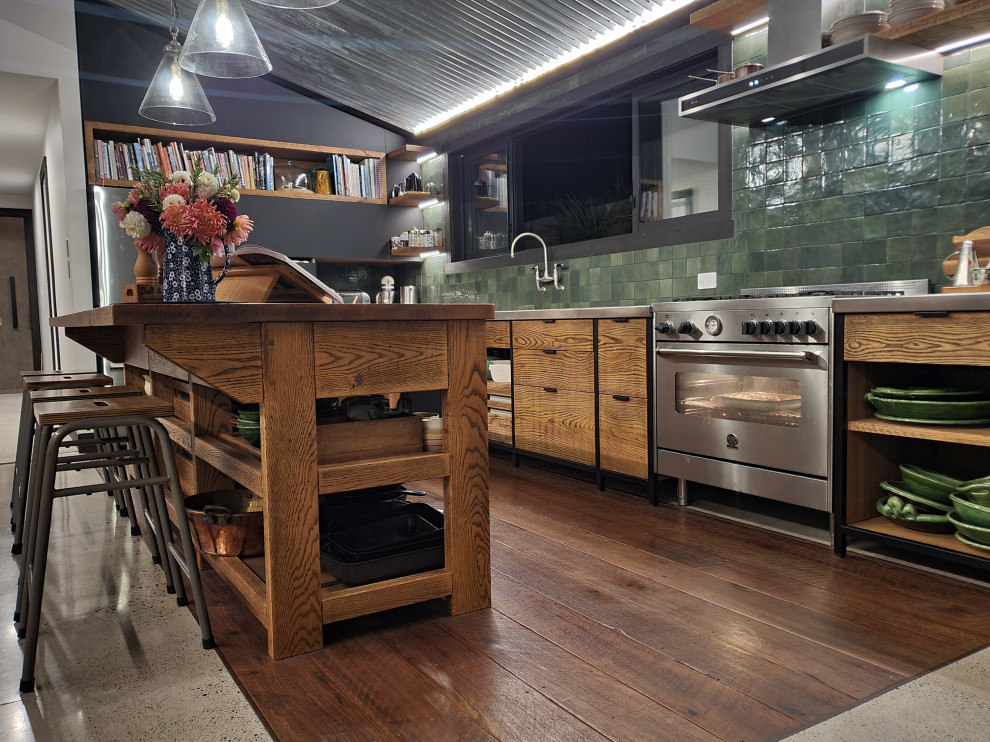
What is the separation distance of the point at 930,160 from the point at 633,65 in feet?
5.48

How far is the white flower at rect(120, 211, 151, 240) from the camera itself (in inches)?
85.5

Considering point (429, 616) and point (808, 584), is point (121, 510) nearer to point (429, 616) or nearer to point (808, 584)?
point (429, 616)

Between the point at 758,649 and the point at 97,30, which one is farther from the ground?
the point at 97,30

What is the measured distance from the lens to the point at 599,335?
3.49 m

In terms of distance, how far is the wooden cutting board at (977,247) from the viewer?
254cm

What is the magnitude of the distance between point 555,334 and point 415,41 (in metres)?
2.28

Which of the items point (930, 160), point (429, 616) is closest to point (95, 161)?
point (429, 616)

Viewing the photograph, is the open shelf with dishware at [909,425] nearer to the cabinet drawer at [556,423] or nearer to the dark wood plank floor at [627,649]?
the dark wood plank floor at [627,649]

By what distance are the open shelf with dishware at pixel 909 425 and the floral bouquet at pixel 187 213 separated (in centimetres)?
198

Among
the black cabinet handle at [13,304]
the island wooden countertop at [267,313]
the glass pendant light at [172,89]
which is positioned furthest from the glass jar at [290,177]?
the black cabinet handle at [13,304]

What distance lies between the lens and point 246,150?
5.70m

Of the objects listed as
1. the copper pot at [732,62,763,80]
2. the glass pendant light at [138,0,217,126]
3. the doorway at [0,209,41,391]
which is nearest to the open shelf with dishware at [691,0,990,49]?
the copper pot at [732,62,763,80]

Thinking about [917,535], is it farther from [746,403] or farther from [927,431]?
[746,403]

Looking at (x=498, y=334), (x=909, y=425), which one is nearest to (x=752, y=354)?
(x=909, y=425)
